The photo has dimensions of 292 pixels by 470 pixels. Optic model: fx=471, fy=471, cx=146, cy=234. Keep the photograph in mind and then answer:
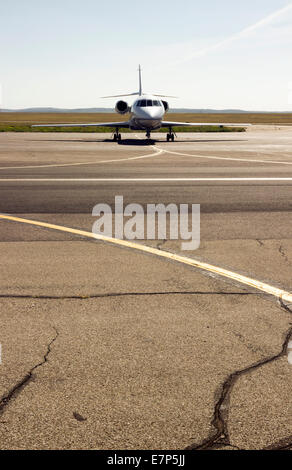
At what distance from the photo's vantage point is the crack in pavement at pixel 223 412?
3.24 metres

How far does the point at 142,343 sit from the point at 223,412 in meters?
1.28

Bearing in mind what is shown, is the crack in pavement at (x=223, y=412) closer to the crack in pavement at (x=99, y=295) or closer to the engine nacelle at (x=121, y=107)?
the crack in pavement at (x=99, y=295)

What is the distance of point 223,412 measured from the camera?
3586mm

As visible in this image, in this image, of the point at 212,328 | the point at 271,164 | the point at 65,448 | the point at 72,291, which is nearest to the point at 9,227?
the point at 72,291

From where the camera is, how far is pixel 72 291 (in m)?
6.02

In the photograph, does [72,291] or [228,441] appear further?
[72,291]

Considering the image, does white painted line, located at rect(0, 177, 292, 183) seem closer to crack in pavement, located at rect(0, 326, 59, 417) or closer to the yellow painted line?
the yellow painted line

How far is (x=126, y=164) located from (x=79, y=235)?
39.9 feet

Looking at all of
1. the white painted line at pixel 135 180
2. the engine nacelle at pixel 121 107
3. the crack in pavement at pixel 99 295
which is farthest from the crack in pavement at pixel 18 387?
the engine nacelle at pixel 121 107

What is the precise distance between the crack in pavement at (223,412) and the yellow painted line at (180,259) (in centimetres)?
145

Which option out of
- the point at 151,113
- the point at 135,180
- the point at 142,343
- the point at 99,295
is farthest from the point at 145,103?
the point at 142,343

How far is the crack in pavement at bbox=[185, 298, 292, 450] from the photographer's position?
324 centimetres
